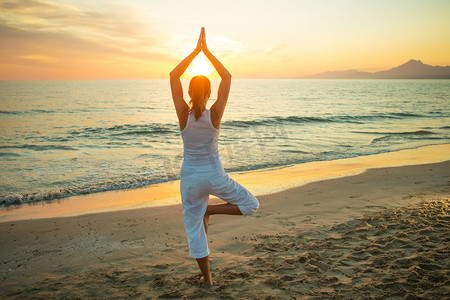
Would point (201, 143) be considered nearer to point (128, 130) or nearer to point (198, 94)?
point (198, 94)

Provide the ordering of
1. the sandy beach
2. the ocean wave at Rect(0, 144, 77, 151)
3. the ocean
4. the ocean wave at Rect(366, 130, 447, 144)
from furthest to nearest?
the ocean wave at Rect(366, 130, 447, 144) < the ocean wave at Rect(0, 144, 77, 151) < the ocean < the sandy beach

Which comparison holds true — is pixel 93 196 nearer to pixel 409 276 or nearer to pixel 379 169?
pixel 409 276

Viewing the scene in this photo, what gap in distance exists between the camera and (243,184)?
872 cm

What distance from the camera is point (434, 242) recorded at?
4105mm

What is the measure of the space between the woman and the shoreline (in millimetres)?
4058

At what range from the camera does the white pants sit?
9.53 ft

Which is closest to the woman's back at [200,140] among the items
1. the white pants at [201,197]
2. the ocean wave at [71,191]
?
the white pants at [201,197]

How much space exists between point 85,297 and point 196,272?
4.20 feet

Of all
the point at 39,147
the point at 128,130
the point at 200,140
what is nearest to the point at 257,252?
the point at 200,140

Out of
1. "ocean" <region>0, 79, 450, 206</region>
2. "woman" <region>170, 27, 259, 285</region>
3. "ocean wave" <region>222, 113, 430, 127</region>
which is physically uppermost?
"woman" <region>170, 27, 259, 285</region>

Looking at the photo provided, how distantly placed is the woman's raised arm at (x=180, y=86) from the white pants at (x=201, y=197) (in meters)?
0.56

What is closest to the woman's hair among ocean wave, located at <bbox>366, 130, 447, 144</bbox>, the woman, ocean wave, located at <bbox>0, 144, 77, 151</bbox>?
the woman

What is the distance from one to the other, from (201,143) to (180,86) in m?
0.59

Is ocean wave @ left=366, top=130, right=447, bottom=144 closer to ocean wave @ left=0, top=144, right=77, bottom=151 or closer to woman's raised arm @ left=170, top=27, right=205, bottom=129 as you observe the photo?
woman's raised arm @ left=170, top=27, right=205, bottom=129
